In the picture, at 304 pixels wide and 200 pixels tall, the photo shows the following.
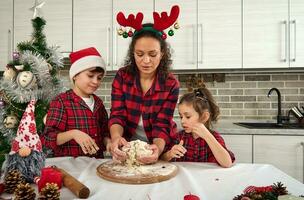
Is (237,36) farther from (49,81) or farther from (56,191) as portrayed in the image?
(56,191)

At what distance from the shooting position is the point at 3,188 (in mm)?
774

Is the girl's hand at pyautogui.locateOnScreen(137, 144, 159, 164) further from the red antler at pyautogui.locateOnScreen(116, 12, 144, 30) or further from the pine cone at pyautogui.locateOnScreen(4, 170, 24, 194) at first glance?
the red antler at pyautogui.locateOnScreen(116, 12, 144, 30)

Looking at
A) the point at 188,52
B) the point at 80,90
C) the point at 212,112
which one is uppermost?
the point at 188,52

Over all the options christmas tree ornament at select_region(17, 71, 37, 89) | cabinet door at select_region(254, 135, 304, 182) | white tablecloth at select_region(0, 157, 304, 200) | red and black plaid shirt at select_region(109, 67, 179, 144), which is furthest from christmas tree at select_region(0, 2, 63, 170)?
cabinet door at select_region(254, 135, 304, 182)

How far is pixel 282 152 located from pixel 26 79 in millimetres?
1795

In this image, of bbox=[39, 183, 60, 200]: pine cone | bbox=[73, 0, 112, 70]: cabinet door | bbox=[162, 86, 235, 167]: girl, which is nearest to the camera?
bbox=[39, 183, 60, 200]: pine cone

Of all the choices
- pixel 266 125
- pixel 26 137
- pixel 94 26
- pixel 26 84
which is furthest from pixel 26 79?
pixel 266 125

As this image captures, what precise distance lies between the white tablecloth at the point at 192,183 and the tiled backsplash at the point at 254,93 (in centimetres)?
170

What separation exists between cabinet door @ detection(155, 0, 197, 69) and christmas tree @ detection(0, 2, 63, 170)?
3.67ft

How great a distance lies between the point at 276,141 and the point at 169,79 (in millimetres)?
1177

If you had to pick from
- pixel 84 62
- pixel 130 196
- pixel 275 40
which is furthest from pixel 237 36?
pixel 130 196

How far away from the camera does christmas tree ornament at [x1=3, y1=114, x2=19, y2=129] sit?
1596mm

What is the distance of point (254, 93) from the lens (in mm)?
2703

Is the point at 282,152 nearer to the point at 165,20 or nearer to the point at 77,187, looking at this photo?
the point at 165,20
